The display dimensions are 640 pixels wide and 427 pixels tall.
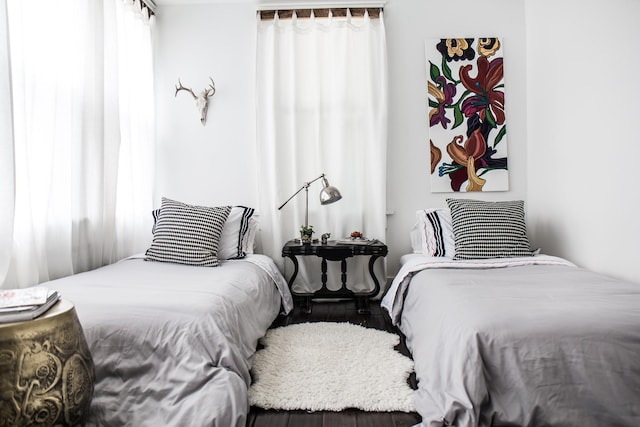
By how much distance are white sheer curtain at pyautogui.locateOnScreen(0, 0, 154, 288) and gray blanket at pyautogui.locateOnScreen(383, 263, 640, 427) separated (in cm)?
211

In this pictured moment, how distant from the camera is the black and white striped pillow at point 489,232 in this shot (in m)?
2.80

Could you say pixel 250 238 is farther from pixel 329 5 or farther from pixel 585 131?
pixel 585 131

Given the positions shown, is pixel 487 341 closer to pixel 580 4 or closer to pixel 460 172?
pixel 460 172

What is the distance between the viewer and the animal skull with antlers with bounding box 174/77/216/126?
11.8 ft

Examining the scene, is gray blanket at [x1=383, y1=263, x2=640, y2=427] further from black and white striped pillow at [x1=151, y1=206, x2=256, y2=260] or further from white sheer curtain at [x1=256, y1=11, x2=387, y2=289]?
white sheer curtain at [x1=256, y1=11, x2=387, y2=289]

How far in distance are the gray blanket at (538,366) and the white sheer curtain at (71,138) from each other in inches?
83.2

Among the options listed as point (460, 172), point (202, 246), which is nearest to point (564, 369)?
point (202, 246)

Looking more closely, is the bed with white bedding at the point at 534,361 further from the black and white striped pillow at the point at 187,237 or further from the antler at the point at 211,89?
the antler at the point at 211,89

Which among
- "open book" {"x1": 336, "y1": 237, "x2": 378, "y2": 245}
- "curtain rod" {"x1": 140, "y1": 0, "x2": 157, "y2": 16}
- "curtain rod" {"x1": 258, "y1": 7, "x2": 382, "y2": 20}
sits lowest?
"open book" {"x1": 336, "y1": 237, "x2": 378, "y2": 245}

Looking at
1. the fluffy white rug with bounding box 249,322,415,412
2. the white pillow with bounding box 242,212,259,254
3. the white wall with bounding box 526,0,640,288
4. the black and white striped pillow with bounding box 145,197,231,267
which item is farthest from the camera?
the white pillow with bounding box 242,212,259,254

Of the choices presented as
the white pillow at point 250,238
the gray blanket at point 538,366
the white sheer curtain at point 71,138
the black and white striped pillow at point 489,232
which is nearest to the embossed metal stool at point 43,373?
the white sheer curtain at point 71,138

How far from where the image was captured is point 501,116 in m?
3.61

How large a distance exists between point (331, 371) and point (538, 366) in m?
1.01

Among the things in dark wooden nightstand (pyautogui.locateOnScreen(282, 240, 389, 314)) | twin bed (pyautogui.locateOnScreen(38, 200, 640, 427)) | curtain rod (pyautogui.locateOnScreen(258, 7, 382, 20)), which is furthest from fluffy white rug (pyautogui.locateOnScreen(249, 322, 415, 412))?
curtain rod (pyautogui.locateOnScreen(258, 7, 382, 20))
